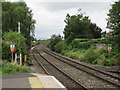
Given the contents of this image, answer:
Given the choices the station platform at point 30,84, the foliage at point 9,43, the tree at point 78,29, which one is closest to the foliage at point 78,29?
the tree at point 78,29

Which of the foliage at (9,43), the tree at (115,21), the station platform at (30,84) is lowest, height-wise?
the station platform at (30,84)

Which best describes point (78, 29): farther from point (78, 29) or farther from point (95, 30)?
point (95, 30)

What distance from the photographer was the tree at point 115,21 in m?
18.2

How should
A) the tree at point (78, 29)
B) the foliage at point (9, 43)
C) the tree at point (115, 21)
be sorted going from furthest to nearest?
the tree at point (78, 29) < the foliage at point (9, 43) < the tree at point (115, 21)

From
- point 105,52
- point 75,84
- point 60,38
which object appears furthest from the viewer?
point 60,38

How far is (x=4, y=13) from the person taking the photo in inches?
1206

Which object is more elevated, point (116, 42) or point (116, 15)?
point (116, 15)

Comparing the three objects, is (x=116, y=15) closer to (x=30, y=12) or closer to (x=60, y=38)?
(x=30, y=12)

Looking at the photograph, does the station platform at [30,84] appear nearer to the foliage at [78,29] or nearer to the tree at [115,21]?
the tree at [115,21]

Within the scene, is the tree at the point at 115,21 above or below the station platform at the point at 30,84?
above

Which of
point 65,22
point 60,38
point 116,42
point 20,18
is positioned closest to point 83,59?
point 116,42

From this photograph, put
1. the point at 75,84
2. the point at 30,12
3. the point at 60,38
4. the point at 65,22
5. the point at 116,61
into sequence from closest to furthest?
the point at 75,84 < the point at 116,61 < the point at 30,12 < the point at 60,38 < the point at 65,22

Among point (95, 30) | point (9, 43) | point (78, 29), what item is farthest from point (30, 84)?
point (95, 30)

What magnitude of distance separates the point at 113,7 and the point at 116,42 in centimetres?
318
